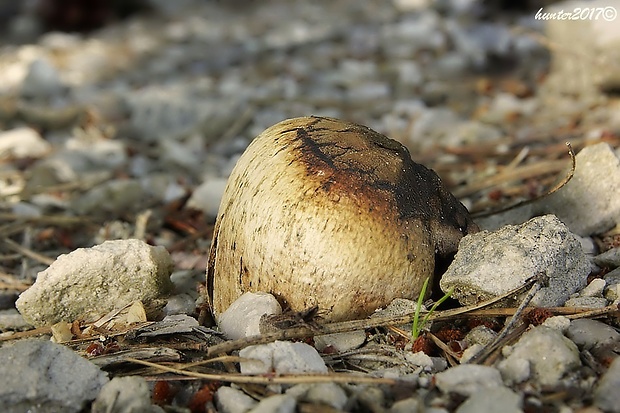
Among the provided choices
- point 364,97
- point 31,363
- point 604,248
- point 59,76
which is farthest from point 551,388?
point 59,76

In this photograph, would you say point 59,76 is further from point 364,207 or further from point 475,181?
point 364,207

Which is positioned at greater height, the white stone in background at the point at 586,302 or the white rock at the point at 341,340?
the white stone in background at the point at 586,302

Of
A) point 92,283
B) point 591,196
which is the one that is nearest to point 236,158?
point 92,283

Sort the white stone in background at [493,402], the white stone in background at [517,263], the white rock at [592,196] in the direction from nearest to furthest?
1. the white stone in background at [493,402]
2. the white stone in background at [517,263]
3. the white rock at [592,196]

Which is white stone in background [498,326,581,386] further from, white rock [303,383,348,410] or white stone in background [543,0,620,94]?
white stone in background [543,0,620,94]

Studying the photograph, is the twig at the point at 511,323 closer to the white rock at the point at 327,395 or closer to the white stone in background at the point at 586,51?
the white rock at the point at 327,395

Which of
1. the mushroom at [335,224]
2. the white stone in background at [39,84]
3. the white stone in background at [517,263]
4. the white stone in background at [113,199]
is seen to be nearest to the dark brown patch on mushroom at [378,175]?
the mushroom at [335,224]

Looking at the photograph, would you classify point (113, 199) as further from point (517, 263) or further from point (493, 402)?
point (493, 402)
